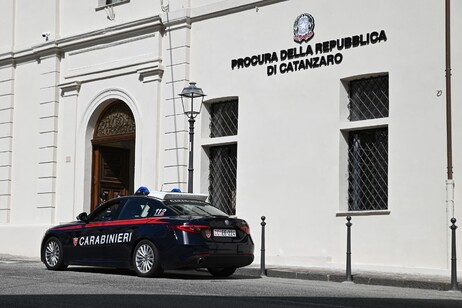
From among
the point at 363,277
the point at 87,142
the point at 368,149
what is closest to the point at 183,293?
the point at 363,277

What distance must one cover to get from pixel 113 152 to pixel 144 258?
11113 millimetres

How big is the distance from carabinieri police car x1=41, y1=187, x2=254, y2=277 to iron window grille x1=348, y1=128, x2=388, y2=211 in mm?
4072

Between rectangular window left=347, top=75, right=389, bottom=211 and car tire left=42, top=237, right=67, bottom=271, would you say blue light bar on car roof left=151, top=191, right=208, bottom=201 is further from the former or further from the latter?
rectangular window left=347, top=75, right=389, bottom=211

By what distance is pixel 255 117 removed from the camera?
70.3 feet

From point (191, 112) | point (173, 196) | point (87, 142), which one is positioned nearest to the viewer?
point (173, 196)

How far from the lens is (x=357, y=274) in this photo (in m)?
17.3

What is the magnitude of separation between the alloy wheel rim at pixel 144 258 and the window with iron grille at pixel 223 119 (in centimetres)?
726

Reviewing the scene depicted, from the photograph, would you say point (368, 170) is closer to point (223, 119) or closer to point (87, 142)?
point (223, 119)

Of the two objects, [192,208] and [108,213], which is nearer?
[192,208]

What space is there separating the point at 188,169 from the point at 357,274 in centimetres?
545

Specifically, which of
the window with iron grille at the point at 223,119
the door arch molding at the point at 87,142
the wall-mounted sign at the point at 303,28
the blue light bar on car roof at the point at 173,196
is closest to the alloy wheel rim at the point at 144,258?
the blue light bar on car roof at the point at 173,196

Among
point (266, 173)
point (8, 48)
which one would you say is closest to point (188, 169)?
point (266, 173)

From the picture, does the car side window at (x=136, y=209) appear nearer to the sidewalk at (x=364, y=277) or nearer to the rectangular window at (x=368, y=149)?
the sidewalk at (x=364, y=277)

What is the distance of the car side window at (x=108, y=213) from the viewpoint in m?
16.6
